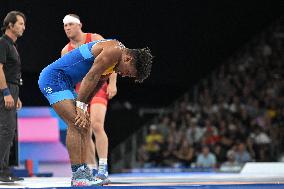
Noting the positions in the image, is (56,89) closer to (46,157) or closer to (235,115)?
(46,157)

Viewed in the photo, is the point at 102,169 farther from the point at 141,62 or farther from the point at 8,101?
the point at 141,62

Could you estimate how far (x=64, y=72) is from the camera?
551 cm

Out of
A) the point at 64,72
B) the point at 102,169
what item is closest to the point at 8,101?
the point at 64,72

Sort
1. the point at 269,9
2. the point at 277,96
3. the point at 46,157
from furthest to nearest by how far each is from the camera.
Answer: the point at 269,9
the point at 277,96
the point at 46,157

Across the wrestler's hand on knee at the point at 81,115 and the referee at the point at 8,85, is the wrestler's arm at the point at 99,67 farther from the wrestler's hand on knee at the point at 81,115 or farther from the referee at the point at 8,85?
the referee at the point at 8,85

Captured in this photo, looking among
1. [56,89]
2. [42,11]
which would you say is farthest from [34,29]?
[56,89]

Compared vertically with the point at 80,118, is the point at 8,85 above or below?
above

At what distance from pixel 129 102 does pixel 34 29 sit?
4739mm

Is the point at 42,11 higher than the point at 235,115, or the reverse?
the point at 42,11

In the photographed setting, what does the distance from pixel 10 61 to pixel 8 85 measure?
0.24 m

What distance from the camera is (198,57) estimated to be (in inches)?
643

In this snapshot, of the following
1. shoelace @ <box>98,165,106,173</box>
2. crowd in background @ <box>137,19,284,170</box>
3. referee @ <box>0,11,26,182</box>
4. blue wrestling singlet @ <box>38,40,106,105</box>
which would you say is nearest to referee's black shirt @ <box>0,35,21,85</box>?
referee @ <box>0,11,26,182</box>

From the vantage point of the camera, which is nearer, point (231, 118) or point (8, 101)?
point (8, 101)

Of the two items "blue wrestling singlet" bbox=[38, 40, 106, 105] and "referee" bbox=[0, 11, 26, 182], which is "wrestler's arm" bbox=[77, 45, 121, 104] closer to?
"blue wrestling singlet" bbox=[38, 40, 106, 105]
